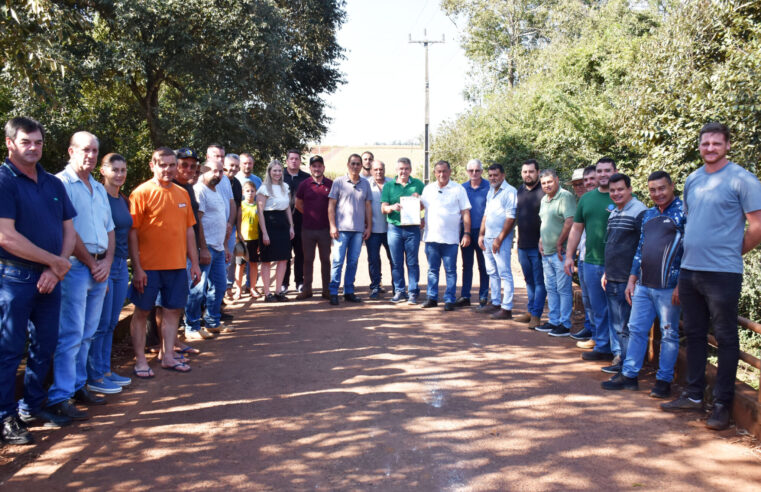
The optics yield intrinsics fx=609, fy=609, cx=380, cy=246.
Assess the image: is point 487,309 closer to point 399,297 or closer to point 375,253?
point 399,297

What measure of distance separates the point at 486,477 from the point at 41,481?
280 centimetres

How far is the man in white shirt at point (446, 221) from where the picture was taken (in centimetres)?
913

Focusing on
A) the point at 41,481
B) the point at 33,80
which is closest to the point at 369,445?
the point at 41,481

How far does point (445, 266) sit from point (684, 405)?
4690mm

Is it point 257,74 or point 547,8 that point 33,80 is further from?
point 547,8

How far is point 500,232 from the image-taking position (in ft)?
28.2

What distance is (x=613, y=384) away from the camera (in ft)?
18.6

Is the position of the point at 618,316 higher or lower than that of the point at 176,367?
higher

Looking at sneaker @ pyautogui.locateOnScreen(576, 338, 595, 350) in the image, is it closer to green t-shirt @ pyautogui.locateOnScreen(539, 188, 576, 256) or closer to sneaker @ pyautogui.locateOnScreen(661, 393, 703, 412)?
green t-shirt @ pyautogui.locateOnScreen(539, 188, 576, 256)

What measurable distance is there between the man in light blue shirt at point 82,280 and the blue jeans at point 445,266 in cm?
504

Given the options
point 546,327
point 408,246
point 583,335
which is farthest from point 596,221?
point 408,246

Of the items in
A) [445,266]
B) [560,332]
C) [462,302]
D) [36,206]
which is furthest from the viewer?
[462,302]

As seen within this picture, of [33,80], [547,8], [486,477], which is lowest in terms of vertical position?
[486,477]

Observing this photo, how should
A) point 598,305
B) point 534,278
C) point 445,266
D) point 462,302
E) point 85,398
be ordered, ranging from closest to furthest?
point 85,398
point 598,305
point 534,278
point 445,266
point 462,302
